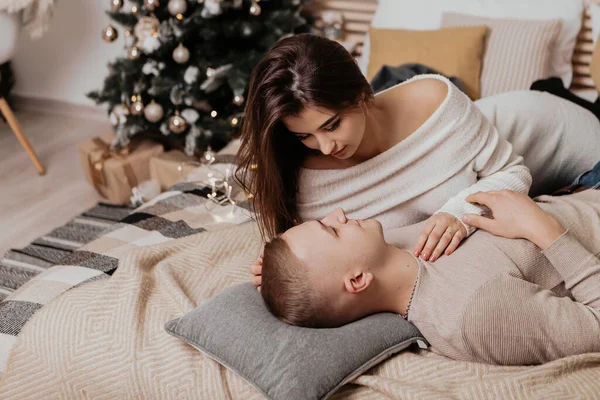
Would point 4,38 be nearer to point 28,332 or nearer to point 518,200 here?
point 28,332

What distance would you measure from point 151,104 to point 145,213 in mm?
863

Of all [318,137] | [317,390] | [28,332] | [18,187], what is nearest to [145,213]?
[28,332]

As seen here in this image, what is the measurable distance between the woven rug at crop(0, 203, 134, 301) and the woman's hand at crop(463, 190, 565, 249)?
4.84 ft

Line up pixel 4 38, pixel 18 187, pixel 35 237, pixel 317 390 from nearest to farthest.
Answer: pixel 317 390 < pixel 35 237 < pixel 4 38 < pixel 18 187

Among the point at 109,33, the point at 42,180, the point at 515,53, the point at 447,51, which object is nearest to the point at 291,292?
the point at 447,51

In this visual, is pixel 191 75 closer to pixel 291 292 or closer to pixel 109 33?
pixel 109 33

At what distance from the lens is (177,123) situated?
257 cm

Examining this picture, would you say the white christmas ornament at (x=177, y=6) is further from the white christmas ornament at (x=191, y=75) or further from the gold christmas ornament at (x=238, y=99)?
the gold christmas ornament at (x=238, y=99)

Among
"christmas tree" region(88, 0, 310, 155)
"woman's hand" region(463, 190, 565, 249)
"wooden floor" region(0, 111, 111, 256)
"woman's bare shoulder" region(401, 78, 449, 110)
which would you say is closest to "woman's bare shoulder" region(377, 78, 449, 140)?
"woman's bare shoulder" region(401, 78, 449, 110)

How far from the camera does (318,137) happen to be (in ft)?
4.28

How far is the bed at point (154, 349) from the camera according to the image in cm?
107

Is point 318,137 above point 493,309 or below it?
above

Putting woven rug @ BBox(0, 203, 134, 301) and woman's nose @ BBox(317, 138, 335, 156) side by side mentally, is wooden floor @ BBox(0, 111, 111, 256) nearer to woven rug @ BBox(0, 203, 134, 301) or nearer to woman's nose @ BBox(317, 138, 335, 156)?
woven rug @ BBox(0, 203, 134, 301)

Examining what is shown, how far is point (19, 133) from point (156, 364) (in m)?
2.26
